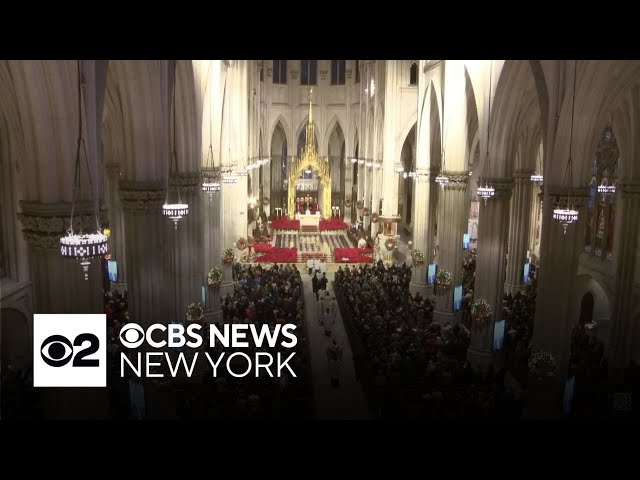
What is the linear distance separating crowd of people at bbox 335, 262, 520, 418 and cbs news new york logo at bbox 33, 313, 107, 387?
269 inches

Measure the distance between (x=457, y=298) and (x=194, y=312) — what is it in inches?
432

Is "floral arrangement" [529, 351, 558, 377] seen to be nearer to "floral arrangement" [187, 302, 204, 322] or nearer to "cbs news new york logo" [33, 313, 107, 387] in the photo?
"floral arrangement" [187, 302, 204, 322]

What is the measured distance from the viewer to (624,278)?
64.6ft

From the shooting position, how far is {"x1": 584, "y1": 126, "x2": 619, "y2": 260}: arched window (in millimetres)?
21734

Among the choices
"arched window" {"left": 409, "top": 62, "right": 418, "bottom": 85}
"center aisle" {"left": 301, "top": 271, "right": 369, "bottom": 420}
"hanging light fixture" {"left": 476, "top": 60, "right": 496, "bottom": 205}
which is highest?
"arched window" {"left": 409, "top": 62, "right": 418, "bottom": 85}

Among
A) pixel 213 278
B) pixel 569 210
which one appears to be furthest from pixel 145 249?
pixel 569 210

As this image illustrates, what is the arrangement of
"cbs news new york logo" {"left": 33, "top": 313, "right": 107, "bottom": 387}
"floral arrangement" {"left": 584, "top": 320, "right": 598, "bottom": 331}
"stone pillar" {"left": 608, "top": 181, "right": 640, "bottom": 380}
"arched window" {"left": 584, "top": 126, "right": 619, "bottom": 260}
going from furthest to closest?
"arched window" {"left": 584, "top": 126, "right": 619, "bottom": 260}
"floral arrangement" {"left": 584, "top": 320, "right": 598, "bottom": 331}
"stone pillar" {"left": 608, "top": 181, "right": 640, "bottom": 380}
"cbs news new york logo" {"left": 33, "top": 313, "right": 107, "bottom": 387}

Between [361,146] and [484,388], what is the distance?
32.2m

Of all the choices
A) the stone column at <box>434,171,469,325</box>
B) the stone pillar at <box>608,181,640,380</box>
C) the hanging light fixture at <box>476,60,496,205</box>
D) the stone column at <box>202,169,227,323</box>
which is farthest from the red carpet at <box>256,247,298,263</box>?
the stone pillar at <box>608,181,640,380</box>

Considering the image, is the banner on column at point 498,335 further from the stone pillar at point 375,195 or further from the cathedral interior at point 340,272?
the stone pillar at point 375,195

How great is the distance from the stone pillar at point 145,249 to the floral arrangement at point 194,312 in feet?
5.05

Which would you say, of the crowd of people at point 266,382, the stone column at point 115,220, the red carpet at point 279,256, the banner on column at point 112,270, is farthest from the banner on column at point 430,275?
the banner on column at point 112,270

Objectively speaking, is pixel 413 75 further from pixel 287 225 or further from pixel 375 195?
pixel 287 225

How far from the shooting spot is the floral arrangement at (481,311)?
17328 millimetres
